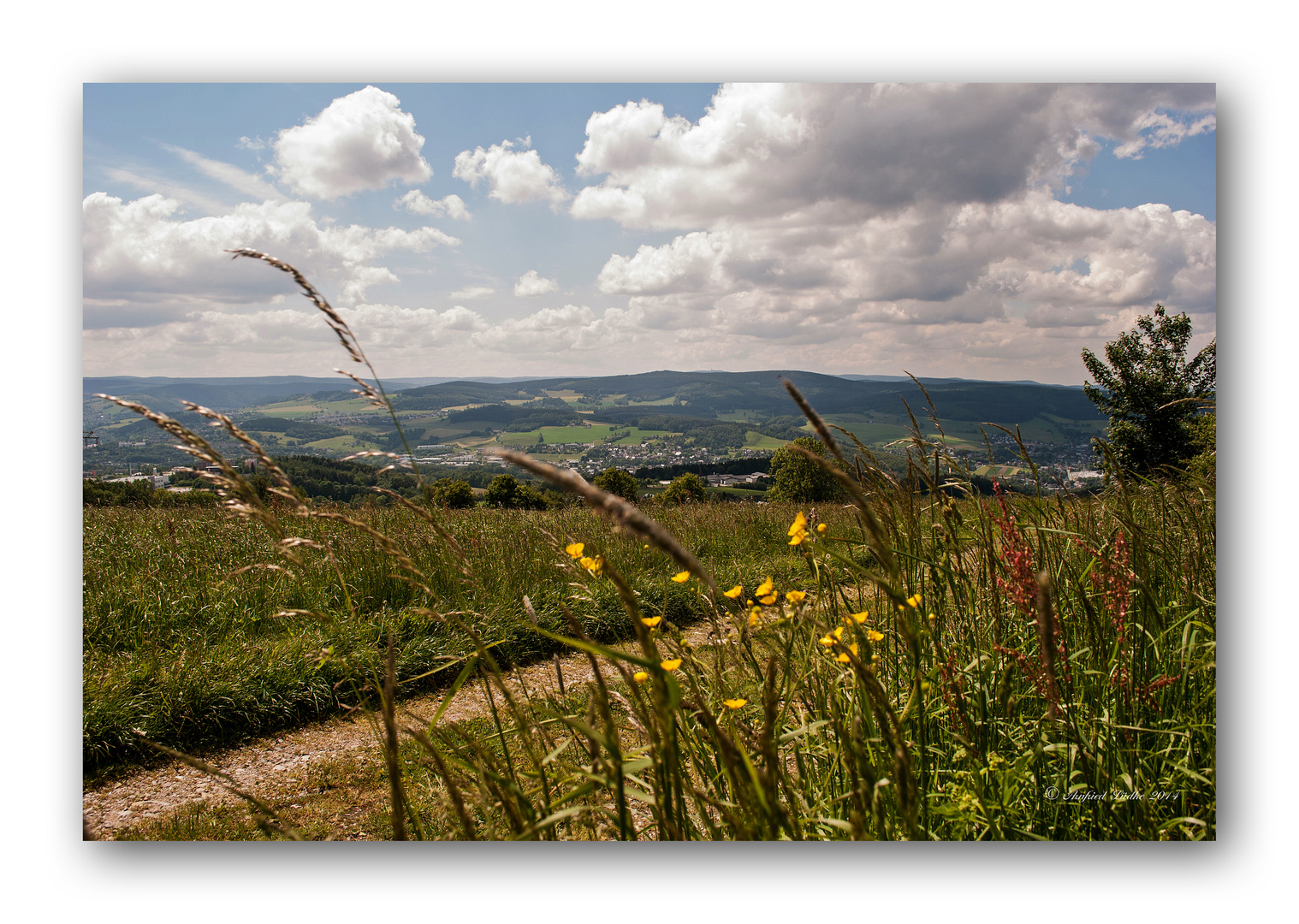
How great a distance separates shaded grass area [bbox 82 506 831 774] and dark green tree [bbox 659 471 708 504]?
2.18 ft

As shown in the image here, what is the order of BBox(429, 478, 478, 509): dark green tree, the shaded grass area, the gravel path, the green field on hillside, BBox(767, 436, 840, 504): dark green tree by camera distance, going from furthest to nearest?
BBox(767, 436, 840, 504): dark green tree < the green field on hillside < the shaded grass area < BBox(429, 478, 478, 509): dark green tree < the gravel path

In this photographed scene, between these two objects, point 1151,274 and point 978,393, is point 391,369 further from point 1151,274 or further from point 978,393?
point 1151,274

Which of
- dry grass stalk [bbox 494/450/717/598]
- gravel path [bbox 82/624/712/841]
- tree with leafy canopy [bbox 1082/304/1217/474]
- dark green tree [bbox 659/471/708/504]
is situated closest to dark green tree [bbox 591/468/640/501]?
dark green tree [bbox 659/471/708/504]

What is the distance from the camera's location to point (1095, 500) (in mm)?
2699

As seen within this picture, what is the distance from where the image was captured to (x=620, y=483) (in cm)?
545

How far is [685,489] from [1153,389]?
148 inches

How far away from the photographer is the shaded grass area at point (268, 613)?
3.15 m

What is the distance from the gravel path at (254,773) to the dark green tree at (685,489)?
270cm

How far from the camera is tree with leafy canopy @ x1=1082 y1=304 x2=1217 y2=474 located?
3.24m

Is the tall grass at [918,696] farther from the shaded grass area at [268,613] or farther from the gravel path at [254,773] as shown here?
the shaded grass area at [268,613]

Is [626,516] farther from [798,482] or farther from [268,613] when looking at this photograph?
[798,482]

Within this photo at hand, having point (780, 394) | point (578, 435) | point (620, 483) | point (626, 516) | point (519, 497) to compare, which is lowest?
point (519, 497)

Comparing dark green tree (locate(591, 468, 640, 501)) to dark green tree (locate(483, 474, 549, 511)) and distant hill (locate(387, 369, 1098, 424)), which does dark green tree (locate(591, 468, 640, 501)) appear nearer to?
distant hill (locate(387, 369, 1098, 424))

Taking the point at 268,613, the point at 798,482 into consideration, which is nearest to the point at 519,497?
the point at 268,613
